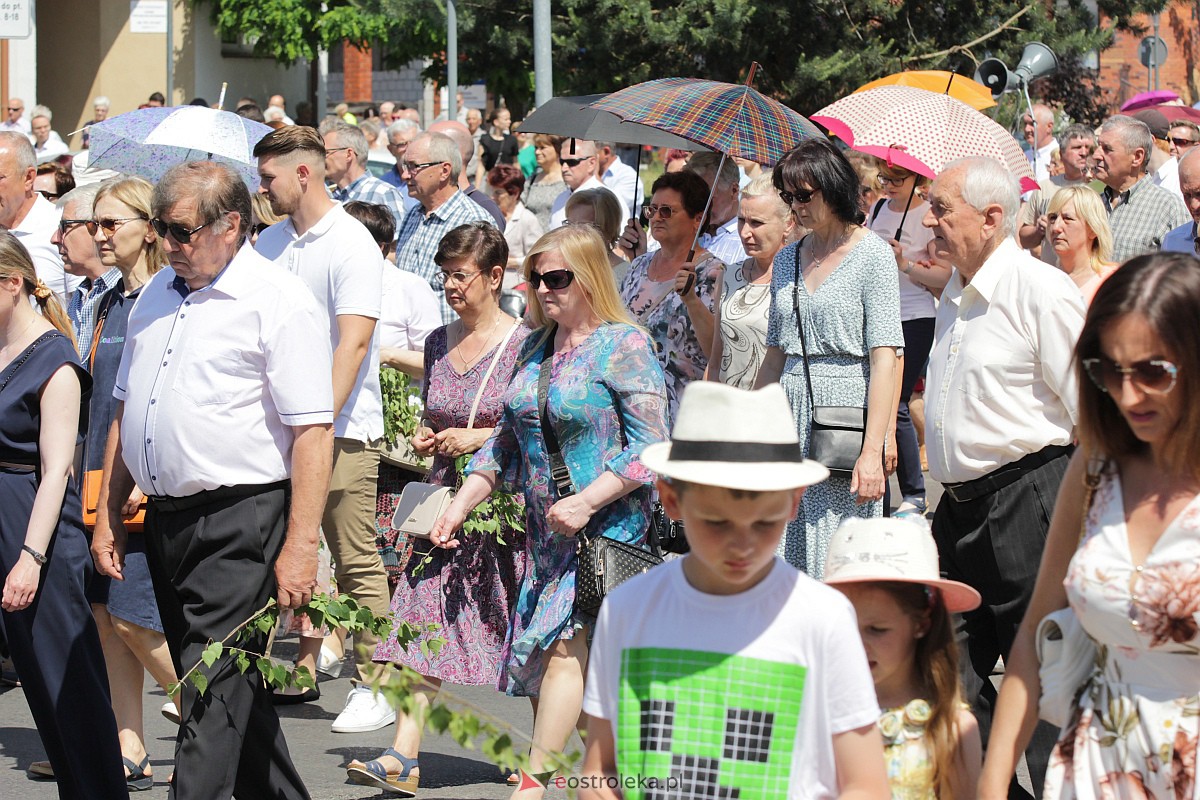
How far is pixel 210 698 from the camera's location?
475 cm

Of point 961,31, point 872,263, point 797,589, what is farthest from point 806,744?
point 961,31

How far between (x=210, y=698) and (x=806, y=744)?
2.46 meters

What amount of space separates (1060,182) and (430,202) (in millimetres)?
5660

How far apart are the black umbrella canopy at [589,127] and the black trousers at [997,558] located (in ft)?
13.4

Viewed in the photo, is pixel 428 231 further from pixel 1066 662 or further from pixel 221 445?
pixel 1066 662

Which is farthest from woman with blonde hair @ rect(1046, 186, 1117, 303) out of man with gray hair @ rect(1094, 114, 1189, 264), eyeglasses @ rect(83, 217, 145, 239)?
eyeglasses @ rect(83, 217, 145, 239)

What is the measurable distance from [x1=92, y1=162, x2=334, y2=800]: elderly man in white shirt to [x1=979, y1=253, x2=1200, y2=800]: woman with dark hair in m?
2.46

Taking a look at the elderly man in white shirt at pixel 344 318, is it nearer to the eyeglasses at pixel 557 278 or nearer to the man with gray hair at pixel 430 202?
the eyeglasses at pixel 557 278

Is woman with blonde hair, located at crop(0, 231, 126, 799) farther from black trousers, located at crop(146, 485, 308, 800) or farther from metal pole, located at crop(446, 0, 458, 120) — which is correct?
metal pole, located at crop(446, 0, 458, 120)

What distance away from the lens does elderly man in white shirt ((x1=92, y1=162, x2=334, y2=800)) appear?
4746mm

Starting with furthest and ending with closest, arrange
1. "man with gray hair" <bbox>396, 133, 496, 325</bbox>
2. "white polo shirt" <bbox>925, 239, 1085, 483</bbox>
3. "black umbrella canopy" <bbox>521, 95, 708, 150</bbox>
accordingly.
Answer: "man with gray hair" <bbox>396, 133, 496, 325</bbox> < "black umbrella canopy" <bbox>521, 95, 708, 150</bbox> < "white polo shirt" <bbox>925, 239, 1085, 483</bbox>

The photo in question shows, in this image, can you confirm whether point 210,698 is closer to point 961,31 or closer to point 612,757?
point 612,757

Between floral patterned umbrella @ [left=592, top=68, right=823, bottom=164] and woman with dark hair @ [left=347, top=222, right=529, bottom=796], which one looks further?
floral patterned umbrella @ [left=592, top=68, right=823, bottom=164]

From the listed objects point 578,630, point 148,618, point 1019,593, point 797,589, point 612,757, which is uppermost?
point 797,589
